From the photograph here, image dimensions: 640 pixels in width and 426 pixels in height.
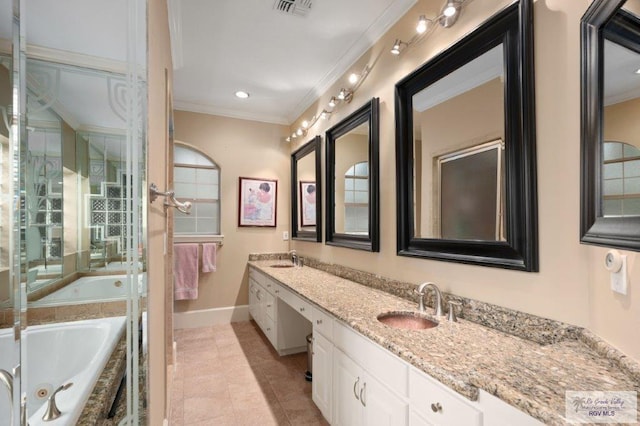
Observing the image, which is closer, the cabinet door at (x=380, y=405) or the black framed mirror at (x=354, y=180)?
the cabinet door at (x=380, y=405)

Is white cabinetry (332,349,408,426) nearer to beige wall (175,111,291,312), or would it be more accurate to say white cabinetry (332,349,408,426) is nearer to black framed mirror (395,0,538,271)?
black framed mirror (395,0,538,271)

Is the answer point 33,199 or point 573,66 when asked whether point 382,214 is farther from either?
point 33,199

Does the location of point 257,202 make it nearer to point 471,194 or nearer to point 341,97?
point 341,97

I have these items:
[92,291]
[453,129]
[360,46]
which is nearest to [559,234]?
[453,129]

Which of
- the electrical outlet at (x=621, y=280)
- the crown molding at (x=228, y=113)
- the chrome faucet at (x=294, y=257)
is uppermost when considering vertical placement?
the crown molding at (x=228, y=113)

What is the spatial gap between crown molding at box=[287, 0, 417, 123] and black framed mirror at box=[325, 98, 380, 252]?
19.3 inches

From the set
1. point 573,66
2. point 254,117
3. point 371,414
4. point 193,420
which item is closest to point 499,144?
point 573,66

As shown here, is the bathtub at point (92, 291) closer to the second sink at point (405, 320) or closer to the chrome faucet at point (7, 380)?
the chrome faucet at point (7, 380)

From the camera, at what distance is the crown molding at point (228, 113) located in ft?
12.5

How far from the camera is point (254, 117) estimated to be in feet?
13.7

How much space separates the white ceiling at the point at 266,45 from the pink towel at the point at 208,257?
1741 mm

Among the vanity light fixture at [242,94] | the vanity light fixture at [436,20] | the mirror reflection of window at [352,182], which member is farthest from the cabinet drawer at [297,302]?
the vanity light fixture at [242,94]

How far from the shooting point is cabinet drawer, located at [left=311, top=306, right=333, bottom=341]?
183 cm

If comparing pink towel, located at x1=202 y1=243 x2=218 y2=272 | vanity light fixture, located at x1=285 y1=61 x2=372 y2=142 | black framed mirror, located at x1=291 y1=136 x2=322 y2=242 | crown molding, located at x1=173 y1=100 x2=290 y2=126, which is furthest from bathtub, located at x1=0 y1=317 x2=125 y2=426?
crown molding, located at x1=173 y1=100 x2=290 y2=126
